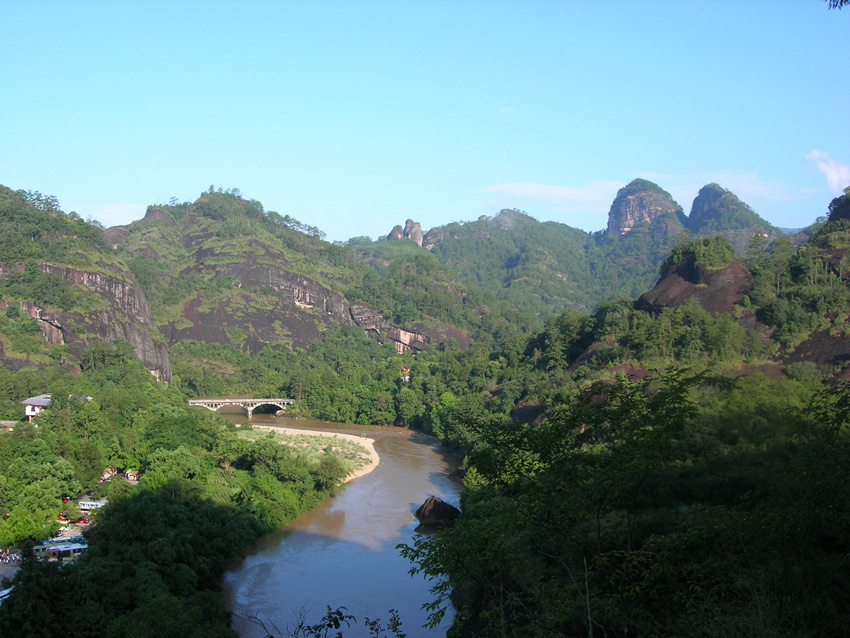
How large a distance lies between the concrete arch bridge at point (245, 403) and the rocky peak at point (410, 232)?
125882 millimetres

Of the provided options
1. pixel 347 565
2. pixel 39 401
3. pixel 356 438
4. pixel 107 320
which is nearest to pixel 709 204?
pixel 356 438

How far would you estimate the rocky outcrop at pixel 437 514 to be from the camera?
2884 cm

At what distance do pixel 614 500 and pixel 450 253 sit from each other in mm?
173367

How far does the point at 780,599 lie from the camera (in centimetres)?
776

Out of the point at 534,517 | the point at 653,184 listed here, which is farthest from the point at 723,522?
the point at 653,184

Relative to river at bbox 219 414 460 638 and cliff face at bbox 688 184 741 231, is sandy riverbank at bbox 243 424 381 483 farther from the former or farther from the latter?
cliff face at bbox 688 184 741 231

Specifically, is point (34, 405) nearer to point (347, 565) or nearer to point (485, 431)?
point (347, 565)

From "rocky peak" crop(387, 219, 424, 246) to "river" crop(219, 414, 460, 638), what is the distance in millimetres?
151242

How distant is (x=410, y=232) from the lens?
188000mm

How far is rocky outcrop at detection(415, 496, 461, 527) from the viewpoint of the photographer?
1136 inches

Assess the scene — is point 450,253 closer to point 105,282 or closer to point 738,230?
point 738,230

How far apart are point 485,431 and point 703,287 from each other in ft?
118

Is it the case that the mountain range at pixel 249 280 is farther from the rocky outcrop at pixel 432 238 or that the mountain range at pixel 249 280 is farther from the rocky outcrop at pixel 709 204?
the rocky outcrop at pixel 432 238

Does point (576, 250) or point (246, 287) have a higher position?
point (576, 250)
